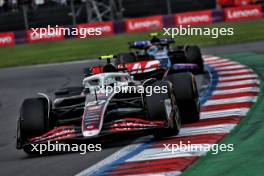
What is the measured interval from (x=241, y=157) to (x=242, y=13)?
101 feet

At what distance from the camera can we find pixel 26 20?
3931 cm

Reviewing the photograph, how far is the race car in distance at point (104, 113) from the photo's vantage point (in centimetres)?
1155

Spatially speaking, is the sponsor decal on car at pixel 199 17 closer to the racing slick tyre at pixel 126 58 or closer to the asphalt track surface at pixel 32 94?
the asphalt track surface at pixel 32 94

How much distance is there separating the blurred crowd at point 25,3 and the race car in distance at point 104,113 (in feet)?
89.9

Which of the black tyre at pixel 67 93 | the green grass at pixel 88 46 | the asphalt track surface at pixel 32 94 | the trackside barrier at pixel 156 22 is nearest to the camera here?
the asphalt track surface at pixel 32 94

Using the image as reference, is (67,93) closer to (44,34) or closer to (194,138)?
(194,138)

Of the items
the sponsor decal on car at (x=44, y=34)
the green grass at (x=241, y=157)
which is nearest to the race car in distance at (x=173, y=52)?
the green grass at (x=241, y=157)

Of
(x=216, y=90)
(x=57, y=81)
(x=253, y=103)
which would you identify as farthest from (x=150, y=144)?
(x=57, y=81)

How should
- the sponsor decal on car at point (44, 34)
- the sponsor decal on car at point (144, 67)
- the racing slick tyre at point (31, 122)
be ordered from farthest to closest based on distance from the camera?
the sponsor decal on car at point (44, 34) → the sponsor decal on car at point (144, 67) → the racing slick tyre at point (31, 122)

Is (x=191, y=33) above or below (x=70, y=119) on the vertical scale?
below

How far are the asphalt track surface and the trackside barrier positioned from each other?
308 inches

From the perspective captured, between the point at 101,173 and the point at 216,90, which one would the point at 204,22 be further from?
the point at 101,173

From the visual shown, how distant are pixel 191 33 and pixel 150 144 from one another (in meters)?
25.6

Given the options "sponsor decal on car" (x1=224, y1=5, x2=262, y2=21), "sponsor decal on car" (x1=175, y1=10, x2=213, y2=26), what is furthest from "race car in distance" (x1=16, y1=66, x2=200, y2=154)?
"sponsor decal on car" (x1=224, y1=5, x2=262, y2=21)
